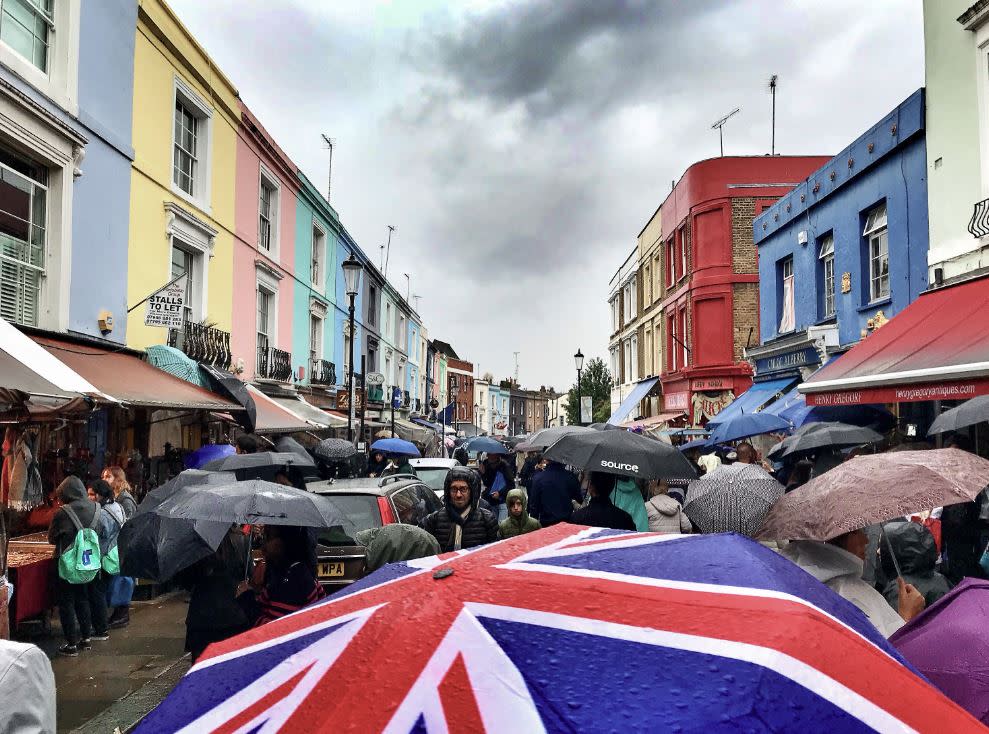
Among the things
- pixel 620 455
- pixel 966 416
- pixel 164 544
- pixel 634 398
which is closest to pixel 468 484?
pixel 620 455

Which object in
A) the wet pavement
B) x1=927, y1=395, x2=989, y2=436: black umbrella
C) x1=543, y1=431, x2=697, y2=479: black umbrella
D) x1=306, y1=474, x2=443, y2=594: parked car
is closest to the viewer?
the wet pavement

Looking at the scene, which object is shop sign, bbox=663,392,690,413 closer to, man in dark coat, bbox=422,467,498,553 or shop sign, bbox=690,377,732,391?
shop sign, bbox=690,377,732,391

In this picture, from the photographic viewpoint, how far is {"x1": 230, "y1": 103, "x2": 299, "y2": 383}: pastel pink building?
54.8ft

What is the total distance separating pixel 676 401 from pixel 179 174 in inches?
762

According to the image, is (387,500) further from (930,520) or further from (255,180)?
(255,180)

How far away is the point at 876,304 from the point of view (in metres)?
12.8

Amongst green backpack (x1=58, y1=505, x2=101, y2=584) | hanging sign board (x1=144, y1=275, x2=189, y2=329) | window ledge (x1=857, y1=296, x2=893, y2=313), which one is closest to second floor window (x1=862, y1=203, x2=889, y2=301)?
window ledge (x1=857, y1=296, x2=893, y2=313)

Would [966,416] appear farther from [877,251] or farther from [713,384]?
[713,384]

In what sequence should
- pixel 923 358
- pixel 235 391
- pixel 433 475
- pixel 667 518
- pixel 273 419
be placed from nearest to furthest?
1. pixel 667 518
2. pixel 923 358
3. pixel 235 391
4. pixel 433 475
5. pixel 273 419

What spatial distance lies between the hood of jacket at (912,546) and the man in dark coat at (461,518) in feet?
11.8

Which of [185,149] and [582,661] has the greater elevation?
[185,149]

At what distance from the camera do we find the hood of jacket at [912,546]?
13.3 feet

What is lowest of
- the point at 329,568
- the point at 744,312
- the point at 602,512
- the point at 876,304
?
the point at 329,568

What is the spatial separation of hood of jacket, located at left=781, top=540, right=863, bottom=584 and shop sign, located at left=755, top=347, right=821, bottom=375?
481 inches
